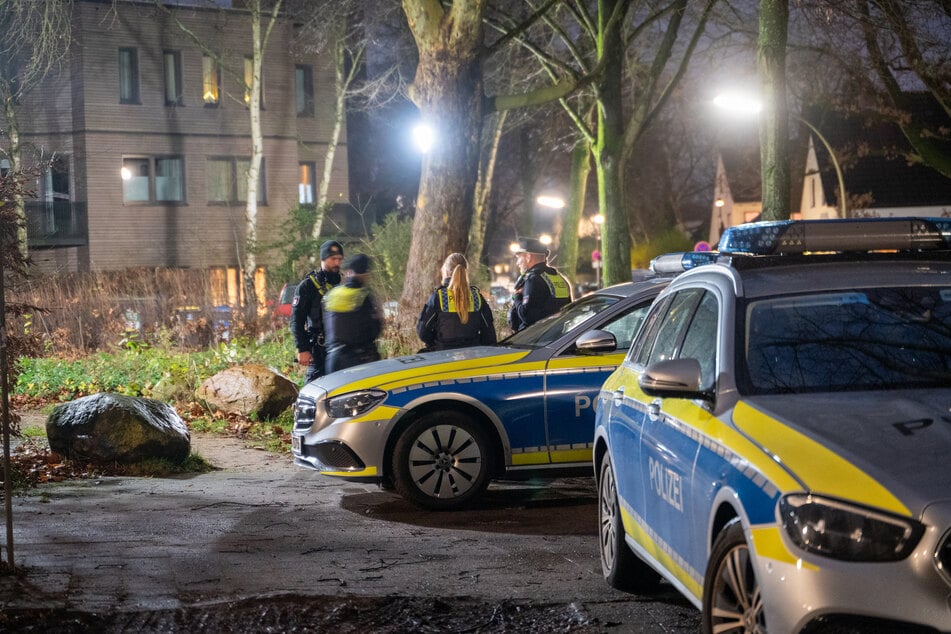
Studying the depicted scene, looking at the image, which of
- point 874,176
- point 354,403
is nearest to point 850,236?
point 354,403

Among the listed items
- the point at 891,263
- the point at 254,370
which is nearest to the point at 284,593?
the point at 891,263

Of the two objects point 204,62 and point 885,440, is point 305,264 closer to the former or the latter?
point 204,62

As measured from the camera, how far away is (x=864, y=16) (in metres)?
17.0

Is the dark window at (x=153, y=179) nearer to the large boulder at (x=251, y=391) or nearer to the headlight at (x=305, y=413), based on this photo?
the large boulder at (x=251, y=391)

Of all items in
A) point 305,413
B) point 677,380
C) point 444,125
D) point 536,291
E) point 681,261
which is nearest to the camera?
point 677,380

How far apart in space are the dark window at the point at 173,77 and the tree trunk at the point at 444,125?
2635 cm

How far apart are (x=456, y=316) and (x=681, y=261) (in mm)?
3716

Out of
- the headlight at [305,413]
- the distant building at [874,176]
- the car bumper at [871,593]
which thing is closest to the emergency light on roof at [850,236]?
the car bumper at [871,593]

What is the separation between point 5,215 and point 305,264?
28.4 meters

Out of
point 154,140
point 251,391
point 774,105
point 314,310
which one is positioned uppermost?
point 154,140

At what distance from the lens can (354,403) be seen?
30.0ft

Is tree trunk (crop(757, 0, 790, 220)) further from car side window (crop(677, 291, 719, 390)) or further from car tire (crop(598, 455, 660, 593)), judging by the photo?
car side window (crop(677, 291, 719, 390))

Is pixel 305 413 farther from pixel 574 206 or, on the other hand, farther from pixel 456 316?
pixel 574 206

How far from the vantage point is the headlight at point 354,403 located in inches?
357
